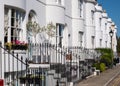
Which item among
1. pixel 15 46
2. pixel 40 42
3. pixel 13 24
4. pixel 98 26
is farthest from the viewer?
pixel 98 26

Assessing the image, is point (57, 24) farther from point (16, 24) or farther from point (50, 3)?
point (16, 24)

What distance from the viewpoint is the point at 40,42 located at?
24141 mm

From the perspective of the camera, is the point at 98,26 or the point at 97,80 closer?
the point at 97,80

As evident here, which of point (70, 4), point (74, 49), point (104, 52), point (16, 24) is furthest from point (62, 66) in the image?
point (104, 52)

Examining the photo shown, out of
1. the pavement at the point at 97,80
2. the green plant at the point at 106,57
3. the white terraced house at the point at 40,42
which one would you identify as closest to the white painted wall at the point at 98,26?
the green plant at the point at 106,57

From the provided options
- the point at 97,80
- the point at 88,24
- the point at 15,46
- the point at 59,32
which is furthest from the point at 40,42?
the point at 88,24

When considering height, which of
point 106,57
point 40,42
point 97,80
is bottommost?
point 97,80

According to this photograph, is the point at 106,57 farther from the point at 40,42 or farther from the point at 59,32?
the point at 40,42

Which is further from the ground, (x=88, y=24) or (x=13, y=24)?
(x=88, y=24)

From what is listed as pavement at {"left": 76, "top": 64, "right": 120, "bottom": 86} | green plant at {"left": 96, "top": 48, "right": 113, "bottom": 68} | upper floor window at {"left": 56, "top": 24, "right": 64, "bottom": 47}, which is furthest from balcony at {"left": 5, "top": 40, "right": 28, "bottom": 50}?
green plant at {"left": 96, "top": 48, "right": 113, "bottom": 68}

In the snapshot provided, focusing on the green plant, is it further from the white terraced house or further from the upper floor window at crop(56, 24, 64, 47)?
the upper floor window at crop(56, 24, 64, 47)

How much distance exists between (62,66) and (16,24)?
11.6ft

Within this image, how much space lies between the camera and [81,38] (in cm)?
3509

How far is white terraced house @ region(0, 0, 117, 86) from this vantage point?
1620cm
